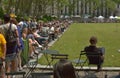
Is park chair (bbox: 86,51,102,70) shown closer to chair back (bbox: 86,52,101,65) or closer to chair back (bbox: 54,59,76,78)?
chair back (bbox: 86,52,101,65)

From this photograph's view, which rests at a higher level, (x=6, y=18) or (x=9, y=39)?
(x=6, y=18)

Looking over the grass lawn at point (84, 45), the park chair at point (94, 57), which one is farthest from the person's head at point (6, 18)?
the grass lawn at point (84, 45)

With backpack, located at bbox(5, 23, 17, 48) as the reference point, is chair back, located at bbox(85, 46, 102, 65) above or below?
below

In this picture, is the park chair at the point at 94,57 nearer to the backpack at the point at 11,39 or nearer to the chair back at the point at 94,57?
the chair back at the point at 94,57

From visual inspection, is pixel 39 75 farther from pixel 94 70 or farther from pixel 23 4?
pixel 23 4

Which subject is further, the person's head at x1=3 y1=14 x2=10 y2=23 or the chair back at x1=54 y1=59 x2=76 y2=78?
the person's head at x1=3 y1=14 x2=10 y2=23

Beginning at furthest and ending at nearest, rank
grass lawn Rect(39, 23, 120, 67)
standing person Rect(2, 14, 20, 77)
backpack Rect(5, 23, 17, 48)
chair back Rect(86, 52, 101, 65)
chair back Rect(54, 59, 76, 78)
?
grass lawn Rect(39, 23, 120, 67) → chair back Rect(86, 52, 101, 65) → backpack Rect(5, 23, 17, 48) → standing person Rect(2, 14, 20, 77) → chair back Rect(54, 59, 76, 78)

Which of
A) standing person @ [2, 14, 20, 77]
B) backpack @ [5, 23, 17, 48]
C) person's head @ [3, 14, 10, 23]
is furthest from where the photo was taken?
backpack @ [5, 23, 17, 48]

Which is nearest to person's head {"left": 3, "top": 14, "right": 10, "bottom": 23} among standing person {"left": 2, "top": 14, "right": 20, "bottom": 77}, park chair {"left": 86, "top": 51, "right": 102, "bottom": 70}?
standing person {"left": 2, "top": 14, "right": 20, "bottom": 77}

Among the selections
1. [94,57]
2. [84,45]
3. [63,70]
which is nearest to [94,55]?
[94,57]

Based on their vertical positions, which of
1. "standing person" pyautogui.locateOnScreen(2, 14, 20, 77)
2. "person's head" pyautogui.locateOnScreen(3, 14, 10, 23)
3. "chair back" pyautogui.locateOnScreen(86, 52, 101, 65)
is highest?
"person's head" pyautogui.locateOnScreen(3, 14, 10, 23)

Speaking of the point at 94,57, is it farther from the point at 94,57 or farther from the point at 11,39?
the point at 11,39

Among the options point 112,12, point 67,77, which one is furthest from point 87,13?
point 67,77

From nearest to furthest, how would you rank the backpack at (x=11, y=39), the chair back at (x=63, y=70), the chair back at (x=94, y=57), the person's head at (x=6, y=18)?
1. the chair back at (x=63, y=70)
2. the person's head at (x=6, y=18)
3. the backpack at (x=11, y=39)
4. the chair back at (x=94, y=57)
